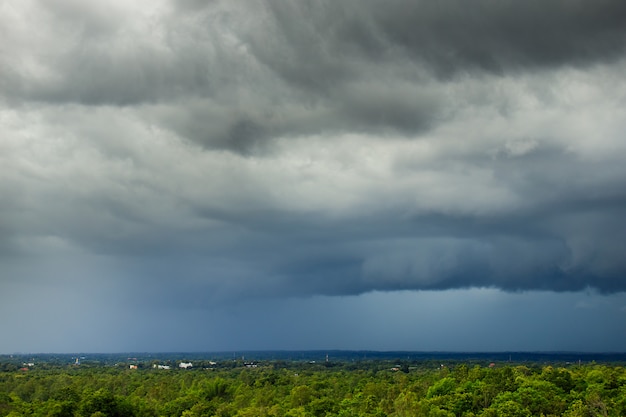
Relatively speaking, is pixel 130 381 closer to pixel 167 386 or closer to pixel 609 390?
pixel 167 386

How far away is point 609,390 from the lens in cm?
9325

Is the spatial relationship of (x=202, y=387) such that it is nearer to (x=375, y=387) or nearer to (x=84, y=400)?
(x=375, y=387)

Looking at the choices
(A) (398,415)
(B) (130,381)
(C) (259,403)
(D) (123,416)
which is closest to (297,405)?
(C) (259,403)

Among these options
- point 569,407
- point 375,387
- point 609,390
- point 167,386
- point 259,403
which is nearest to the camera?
point 569,407

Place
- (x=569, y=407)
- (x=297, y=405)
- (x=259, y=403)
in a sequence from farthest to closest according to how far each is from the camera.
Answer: (x=259, y=403)
(x=297, y=405)
(x=569, y=407)

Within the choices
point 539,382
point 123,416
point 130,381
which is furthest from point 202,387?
point 539,382

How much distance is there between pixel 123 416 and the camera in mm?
86375

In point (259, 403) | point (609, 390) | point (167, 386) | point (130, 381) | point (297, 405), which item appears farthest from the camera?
point (130, 381)

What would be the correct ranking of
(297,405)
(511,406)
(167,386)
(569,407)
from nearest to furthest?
(511,406)
(569,407)
(297,405)
(167,386)

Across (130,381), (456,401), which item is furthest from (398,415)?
(130,381)

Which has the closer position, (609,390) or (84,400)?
(84,400)

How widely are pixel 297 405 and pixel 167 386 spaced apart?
5161 centimetres

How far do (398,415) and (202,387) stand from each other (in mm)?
73082

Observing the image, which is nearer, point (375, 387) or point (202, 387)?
point (375, 387)
